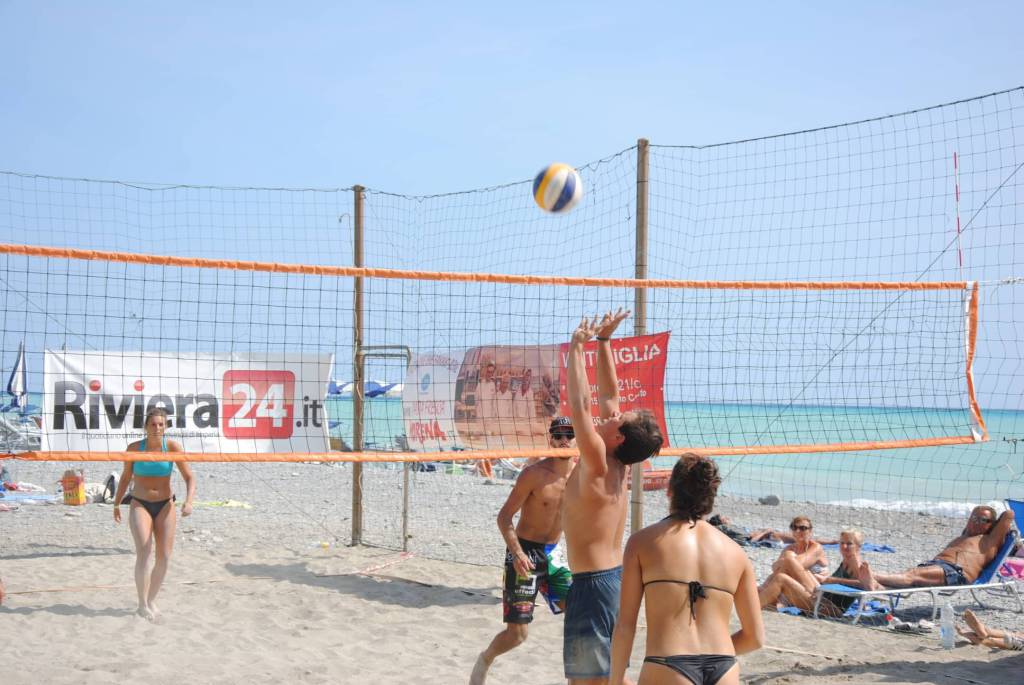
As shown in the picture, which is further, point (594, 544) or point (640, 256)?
point (640, 256)

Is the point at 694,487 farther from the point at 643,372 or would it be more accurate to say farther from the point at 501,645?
the point at 643,372

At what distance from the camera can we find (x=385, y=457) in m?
5.61

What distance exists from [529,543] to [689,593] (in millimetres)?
2097

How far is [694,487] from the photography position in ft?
9.18

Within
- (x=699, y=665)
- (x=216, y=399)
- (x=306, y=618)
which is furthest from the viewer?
(x=216, y=399)

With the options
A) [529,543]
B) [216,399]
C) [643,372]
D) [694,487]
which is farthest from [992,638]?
[216,399]

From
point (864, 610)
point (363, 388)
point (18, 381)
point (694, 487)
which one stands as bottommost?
point (864, 610)

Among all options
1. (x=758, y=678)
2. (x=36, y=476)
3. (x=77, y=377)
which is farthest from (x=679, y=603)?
(x=36, y=476)

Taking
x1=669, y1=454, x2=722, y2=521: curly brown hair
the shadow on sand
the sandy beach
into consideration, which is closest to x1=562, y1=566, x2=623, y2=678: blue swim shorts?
x1=669, y1=454, x2=722, y2=521: curly brown hair

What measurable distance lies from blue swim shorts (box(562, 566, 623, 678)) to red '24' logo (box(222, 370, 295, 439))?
508cm

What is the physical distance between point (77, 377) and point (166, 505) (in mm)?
2210

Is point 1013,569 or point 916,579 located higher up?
point 916,579

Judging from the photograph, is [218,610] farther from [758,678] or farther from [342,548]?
[758,678]

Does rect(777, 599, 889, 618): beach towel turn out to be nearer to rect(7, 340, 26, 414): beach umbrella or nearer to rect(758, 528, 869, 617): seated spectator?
rect(758, 528, 869, 617): seated spectator
